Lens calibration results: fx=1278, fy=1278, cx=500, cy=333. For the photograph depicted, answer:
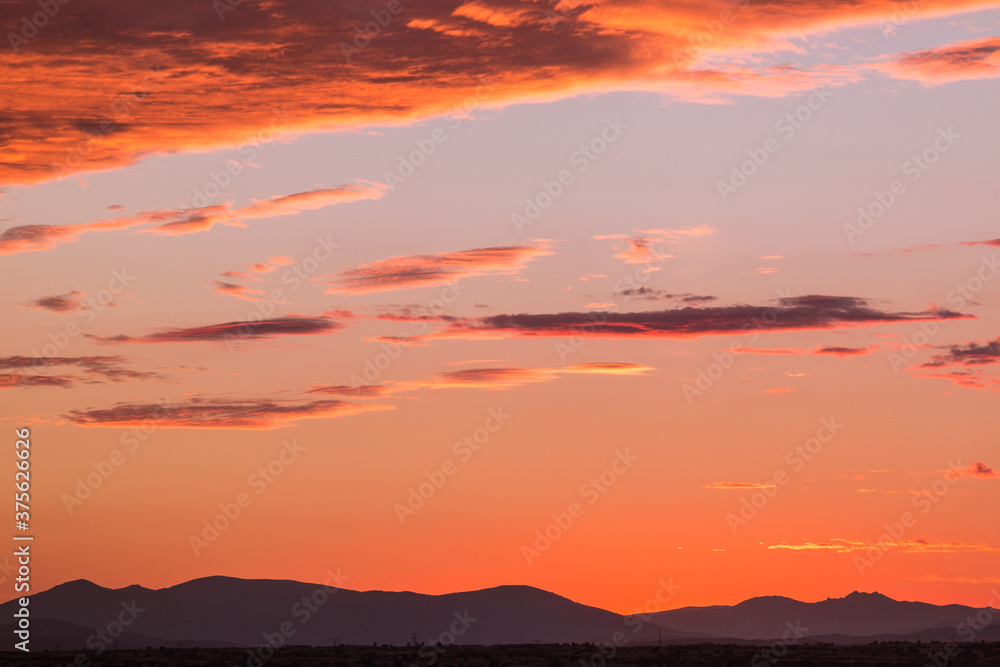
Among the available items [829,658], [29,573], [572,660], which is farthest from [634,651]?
[29,573]

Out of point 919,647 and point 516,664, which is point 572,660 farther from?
point 919,647

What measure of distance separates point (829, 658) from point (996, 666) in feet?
43.8

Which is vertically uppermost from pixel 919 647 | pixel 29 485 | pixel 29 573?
pixel 29 485

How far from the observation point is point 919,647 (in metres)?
115

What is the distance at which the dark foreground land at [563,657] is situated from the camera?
95438 mm

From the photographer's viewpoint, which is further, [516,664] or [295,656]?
[295,656]

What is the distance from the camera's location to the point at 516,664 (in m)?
96.8

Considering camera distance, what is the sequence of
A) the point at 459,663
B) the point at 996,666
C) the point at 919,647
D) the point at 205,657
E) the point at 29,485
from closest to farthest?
the point at 29,485
the point at 996,666
the point at 459,663
the point at 205,657
the point at 919,647

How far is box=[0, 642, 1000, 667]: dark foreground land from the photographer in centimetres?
9544

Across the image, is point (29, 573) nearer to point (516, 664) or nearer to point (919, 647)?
point (516, 664)

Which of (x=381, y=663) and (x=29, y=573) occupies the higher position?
(x=29, y=573)

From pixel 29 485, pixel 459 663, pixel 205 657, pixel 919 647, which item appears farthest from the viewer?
pixel 919 647

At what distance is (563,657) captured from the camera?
346 feet

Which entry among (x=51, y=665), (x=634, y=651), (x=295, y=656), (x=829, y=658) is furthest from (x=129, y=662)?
(x=829, y=658)
